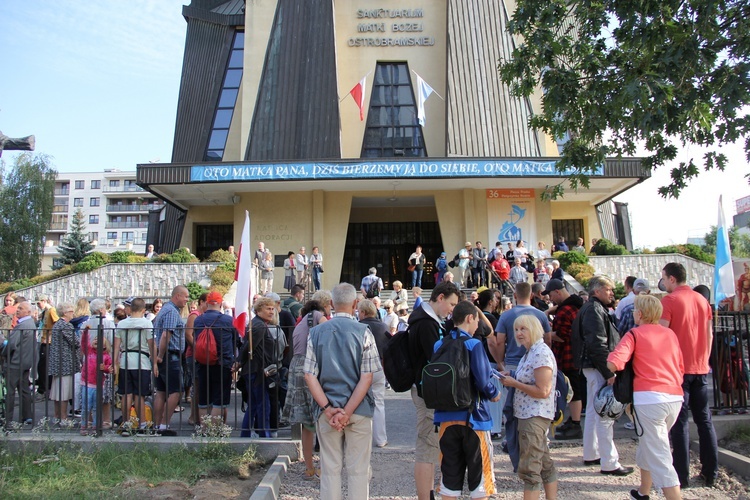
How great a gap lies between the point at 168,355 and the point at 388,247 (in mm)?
20922

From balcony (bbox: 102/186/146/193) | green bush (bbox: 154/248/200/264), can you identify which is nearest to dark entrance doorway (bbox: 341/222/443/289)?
green bush (bbox: 154/248/200/264)

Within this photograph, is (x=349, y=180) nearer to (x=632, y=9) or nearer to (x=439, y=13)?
(x=439, y=13)

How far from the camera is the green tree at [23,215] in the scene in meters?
40.6

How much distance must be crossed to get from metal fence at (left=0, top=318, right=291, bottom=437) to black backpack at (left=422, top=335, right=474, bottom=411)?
2.80 meters

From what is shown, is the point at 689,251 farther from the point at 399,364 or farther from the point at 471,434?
the point at 471,434

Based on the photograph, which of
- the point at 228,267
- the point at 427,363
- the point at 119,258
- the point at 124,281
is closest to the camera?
the point at 427,363

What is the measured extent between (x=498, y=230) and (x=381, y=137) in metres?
6.78

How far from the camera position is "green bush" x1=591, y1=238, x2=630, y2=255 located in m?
21.2

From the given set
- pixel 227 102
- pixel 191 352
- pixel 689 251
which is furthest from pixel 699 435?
pixel 227 102

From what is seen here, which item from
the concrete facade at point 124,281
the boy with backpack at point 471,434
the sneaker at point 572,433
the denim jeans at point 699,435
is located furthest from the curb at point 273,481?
the concrete facade at point 124,281

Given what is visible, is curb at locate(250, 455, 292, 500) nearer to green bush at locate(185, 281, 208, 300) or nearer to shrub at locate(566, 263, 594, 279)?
green bush at locate(185, 281, 208, 300)

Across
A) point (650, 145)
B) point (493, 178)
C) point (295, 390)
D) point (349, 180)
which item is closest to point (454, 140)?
point (493, 178)

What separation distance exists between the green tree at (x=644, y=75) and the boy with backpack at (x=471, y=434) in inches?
169

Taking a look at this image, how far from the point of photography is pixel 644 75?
7465 millimetres
